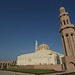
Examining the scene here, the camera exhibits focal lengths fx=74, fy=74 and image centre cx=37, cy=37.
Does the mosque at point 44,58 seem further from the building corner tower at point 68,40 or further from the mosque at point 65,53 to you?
the building corner tower at point 68,40

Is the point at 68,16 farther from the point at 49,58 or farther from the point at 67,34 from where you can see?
the point at 49,58

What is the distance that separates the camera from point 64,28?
28.0 metres

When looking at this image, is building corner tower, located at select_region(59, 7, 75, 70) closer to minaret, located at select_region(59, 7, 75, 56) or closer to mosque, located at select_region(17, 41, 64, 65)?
minaret, located at select_region(59, 7, 75, 56)

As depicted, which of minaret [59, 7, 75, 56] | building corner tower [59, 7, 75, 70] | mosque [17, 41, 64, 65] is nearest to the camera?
building corner tower [59, 7, 75, 70]

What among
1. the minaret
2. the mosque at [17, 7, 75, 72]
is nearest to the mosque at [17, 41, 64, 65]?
the mosque at [17, 7, 75, 72]

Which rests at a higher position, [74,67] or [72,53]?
[72,53]

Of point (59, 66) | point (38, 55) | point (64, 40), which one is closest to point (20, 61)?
point (38, 55)

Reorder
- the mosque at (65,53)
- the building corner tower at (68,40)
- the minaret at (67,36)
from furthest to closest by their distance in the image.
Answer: the minaret at (67,36), the mosque at (65,53), the building corner tower at (68,40)

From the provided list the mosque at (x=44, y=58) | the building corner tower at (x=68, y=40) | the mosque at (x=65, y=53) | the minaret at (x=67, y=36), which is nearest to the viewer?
the building corner tower at (x=68, y=40)

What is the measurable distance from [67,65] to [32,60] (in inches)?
1145

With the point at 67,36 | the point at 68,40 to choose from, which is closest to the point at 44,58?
the point at 68,40

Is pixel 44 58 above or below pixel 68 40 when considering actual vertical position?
below

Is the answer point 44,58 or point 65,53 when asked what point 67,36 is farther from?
point 44,58

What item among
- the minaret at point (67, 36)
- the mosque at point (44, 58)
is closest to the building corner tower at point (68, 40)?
the minaret at point (67, 36)
